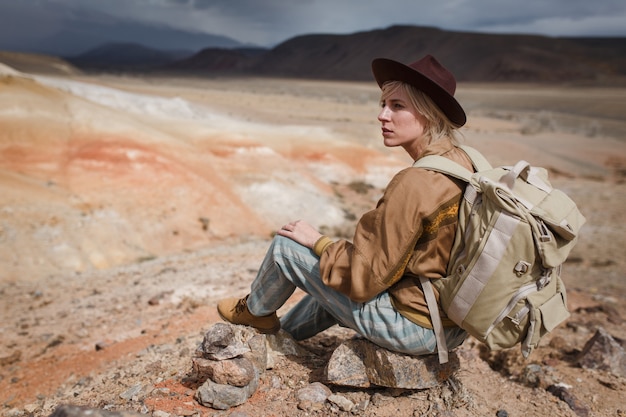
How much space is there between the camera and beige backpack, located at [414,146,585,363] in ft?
6.80

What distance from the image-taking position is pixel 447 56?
7675 centimetres

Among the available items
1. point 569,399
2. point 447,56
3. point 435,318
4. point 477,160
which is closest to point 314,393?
point 435,318

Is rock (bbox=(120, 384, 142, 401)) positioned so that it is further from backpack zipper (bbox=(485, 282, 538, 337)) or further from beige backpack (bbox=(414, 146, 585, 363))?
backpack zipper (bbox=(485, 282, 538, 337))

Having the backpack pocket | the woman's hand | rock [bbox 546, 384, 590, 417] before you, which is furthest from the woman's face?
rock [bbox 546, 384, 590, 417]

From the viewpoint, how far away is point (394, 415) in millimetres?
2590

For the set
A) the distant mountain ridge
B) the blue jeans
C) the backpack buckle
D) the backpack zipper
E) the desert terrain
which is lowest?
the desert terrain

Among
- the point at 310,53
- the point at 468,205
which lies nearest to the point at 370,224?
the point at 468,205

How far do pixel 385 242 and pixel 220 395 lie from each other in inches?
47.5

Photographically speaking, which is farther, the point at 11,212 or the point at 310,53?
the point at 310,53

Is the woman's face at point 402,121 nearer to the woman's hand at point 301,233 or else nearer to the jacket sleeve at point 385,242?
the jacket sleeve at point 385,242

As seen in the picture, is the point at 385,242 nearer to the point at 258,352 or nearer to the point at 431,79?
the point at 431,79

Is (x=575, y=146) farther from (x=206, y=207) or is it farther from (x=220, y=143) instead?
(x=206, y=207)

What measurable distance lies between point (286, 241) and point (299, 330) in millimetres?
882

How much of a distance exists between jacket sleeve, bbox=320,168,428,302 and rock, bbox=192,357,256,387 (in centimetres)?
73
